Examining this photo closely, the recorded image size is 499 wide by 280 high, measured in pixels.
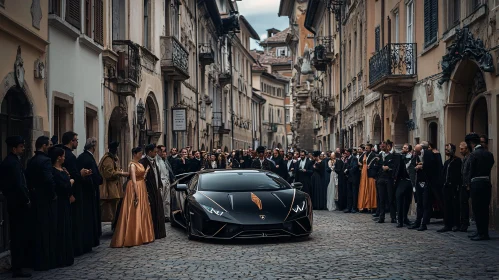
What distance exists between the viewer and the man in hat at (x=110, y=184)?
1369 centimetres

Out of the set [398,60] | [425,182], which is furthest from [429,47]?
[425,182]

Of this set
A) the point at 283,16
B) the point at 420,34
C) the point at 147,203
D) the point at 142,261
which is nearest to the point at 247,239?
the point at 147,203

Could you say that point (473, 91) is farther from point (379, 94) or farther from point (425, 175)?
point (379, 94)

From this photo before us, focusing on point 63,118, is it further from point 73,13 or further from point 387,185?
point 387,185

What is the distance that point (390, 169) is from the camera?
16.8 m

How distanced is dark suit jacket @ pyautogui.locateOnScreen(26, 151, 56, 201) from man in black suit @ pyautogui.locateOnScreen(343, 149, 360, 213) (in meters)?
12.6

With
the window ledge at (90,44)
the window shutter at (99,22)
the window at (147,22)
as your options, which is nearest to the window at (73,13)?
the window ledge at (90,44)

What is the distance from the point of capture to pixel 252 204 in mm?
13031

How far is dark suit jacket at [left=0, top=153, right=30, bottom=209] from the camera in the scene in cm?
945

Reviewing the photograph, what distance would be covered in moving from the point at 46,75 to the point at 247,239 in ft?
17.0

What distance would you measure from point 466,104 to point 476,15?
299 cm

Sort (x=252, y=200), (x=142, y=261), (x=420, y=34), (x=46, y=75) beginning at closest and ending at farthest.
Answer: (x=142, y=261) < (x=252, y=200) < (x=46, y=75) < (x=420, y=34)

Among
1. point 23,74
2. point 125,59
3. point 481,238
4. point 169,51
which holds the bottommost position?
point 481,238

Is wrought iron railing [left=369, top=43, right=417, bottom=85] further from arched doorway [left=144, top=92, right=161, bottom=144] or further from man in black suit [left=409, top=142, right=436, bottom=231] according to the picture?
arched doorway [left=144, top=92, right=161, bottom=144]
